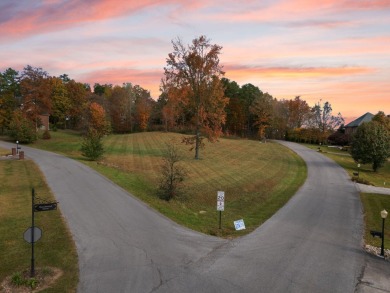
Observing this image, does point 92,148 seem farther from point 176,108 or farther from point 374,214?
point 374,214

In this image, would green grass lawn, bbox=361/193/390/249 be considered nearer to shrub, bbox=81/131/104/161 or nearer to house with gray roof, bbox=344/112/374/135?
shrub, bbox=81/131/104/161

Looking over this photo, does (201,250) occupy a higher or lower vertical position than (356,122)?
lower

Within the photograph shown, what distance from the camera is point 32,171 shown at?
31.2 metres

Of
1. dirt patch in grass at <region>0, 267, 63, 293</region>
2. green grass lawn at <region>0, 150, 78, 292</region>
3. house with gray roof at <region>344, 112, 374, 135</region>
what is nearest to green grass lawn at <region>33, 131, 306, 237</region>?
green grass lawn at <region>0, 150, 78, 292</region>

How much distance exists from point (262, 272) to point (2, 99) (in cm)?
7345

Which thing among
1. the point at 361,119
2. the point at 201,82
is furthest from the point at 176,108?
the point at 361,119

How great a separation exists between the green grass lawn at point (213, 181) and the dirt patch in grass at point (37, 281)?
26.6 ft

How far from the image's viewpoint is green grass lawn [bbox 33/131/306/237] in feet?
73.3

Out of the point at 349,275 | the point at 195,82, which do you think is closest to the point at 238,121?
the point at 195,82

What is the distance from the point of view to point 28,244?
587 inches

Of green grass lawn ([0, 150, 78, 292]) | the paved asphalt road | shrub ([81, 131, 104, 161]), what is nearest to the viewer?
the paved asphalt road

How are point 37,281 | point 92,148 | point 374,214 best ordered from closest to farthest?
point 37,281, point 374,214, point 92,148

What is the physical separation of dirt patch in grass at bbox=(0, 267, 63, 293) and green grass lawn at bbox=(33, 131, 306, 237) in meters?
8.10

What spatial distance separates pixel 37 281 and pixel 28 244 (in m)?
3.52
